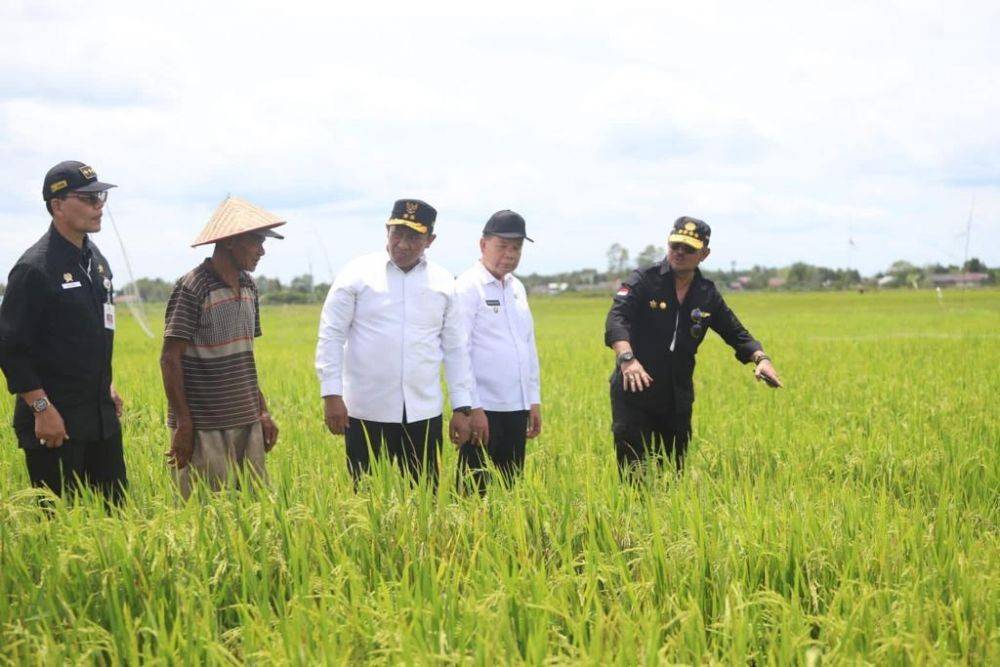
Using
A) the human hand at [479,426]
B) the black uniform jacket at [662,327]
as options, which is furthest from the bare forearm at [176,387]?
the black uniform jacket at [662,327]

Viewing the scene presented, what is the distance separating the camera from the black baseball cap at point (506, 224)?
4.43 m

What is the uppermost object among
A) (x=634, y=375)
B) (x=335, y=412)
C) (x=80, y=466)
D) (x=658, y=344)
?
(x=658, y=344)

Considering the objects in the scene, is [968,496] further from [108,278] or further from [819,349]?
A: [819,349]

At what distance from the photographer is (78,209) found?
3523 millimetres

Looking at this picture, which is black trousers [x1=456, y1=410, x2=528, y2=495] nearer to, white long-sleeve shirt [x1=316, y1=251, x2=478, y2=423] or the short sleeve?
white long-sleeve shirt [x1=316, y1=251, x2=478, y2=423]

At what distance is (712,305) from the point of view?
4766 millimetres

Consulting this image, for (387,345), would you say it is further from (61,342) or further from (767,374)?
(767,374)

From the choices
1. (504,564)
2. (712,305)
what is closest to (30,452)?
(504,564)

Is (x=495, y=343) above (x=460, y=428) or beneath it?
above

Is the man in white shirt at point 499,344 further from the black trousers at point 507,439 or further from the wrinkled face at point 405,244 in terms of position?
the wrinkled face at point 405,244

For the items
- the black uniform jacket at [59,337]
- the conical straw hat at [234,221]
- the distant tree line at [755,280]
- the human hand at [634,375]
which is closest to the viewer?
the black uniform jacket at [59,337]

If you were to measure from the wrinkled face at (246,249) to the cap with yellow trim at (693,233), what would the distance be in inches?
86.6

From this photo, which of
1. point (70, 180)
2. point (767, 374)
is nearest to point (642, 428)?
point (767, 374)

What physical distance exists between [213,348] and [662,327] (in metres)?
2.47
